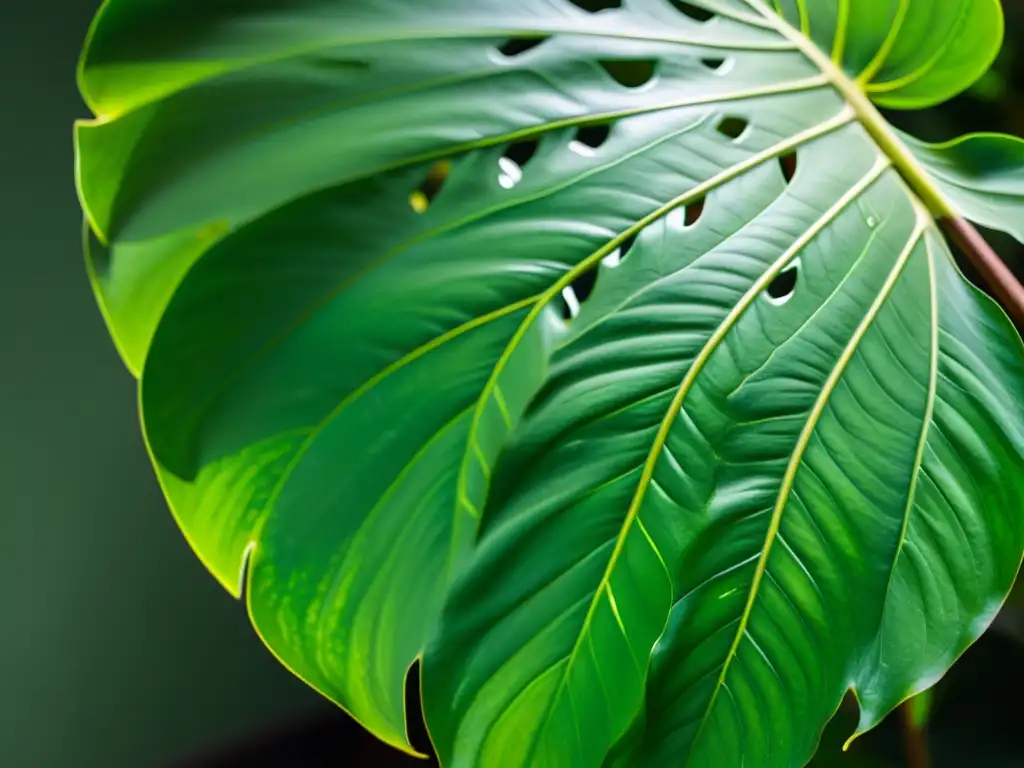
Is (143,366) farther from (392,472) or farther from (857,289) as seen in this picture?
(857,289)

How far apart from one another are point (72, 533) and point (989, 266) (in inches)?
41.7

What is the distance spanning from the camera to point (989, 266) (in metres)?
0.49

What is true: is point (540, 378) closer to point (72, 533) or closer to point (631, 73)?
point (631, 73)

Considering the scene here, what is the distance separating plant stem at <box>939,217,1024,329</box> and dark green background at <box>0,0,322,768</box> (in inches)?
34.9

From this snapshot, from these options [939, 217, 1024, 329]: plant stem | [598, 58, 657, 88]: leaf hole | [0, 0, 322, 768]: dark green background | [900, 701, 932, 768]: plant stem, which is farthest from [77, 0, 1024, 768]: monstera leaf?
[0, 0, 322, 768]: dark green background

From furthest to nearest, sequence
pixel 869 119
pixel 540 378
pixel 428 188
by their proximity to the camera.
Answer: pixel 428 188, pixel 869 119, pixel 540 378

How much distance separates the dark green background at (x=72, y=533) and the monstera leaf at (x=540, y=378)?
2.17 feet

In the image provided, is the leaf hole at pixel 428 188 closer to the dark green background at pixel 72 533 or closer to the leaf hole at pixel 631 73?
the leaf hole at pixel 631 73

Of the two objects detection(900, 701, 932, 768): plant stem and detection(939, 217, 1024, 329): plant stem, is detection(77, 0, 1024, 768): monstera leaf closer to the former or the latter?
detection(939, 217, 1024, 329): plant stem

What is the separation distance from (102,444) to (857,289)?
94 centimetres

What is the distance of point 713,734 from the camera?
0.44 metres

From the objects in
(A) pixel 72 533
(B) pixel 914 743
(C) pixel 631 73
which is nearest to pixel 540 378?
(C) pixel 631 73

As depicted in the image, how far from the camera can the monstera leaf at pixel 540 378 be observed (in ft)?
1.24

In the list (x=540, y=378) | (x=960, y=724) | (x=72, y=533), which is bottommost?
(x=960, y=724)
